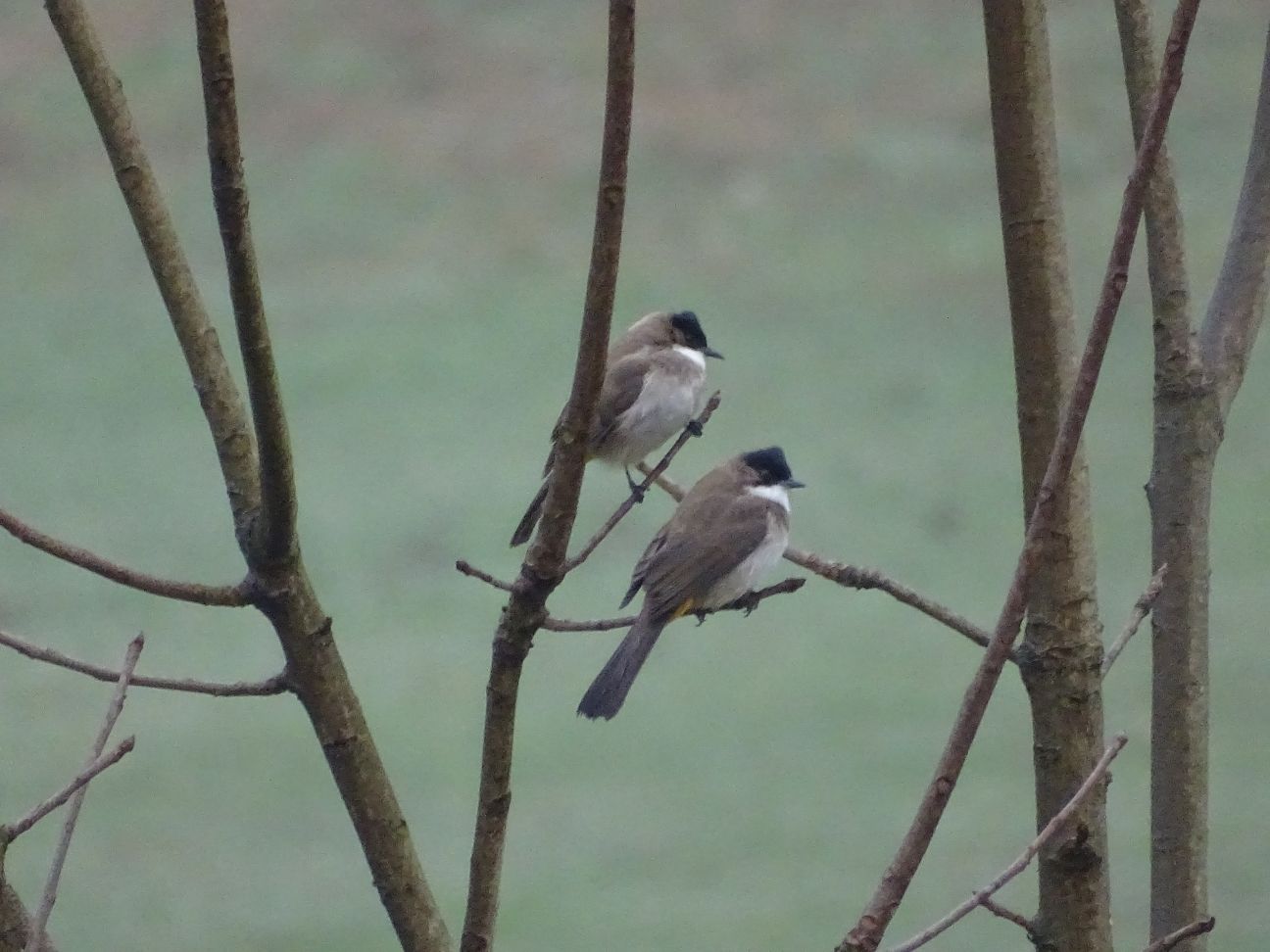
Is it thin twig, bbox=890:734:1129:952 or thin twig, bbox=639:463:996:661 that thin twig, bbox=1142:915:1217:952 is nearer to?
thin twig, bbox=890:734:1129:952

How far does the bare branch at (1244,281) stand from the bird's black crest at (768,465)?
2.87 ft

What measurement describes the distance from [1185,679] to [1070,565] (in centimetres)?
11

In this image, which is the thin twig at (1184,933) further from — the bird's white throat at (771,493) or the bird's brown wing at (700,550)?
the bird's white throat at (771,493)

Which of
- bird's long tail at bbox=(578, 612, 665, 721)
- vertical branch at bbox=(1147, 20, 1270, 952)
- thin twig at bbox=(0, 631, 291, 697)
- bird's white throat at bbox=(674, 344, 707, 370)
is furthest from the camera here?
bird's white throat at bbox=(674, 344, 707, 370)

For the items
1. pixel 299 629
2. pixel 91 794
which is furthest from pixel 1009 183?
pixel 91 794

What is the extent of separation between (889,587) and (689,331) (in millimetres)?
1102

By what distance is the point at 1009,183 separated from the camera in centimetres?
77

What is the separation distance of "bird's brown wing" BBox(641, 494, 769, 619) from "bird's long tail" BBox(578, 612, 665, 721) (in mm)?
64

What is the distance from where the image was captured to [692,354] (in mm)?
1920

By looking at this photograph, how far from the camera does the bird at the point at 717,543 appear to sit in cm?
165

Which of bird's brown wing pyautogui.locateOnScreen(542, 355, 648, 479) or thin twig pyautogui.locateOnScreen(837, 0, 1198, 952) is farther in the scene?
bird's brown wing pyautogui.locateOnScreen(542, 355, 648, 479)

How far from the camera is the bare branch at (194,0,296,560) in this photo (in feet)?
1.90

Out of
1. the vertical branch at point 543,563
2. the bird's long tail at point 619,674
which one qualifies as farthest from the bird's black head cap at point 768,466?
the vertical branch at point 543,563

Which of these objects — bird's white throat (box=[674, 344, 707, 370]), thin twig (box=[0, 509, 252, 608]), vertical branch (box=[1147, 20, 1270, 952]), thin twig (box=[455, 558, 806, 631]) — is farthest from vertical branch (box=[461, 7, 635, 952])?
bird's white throat (box=[674, 344, 707, 370])
